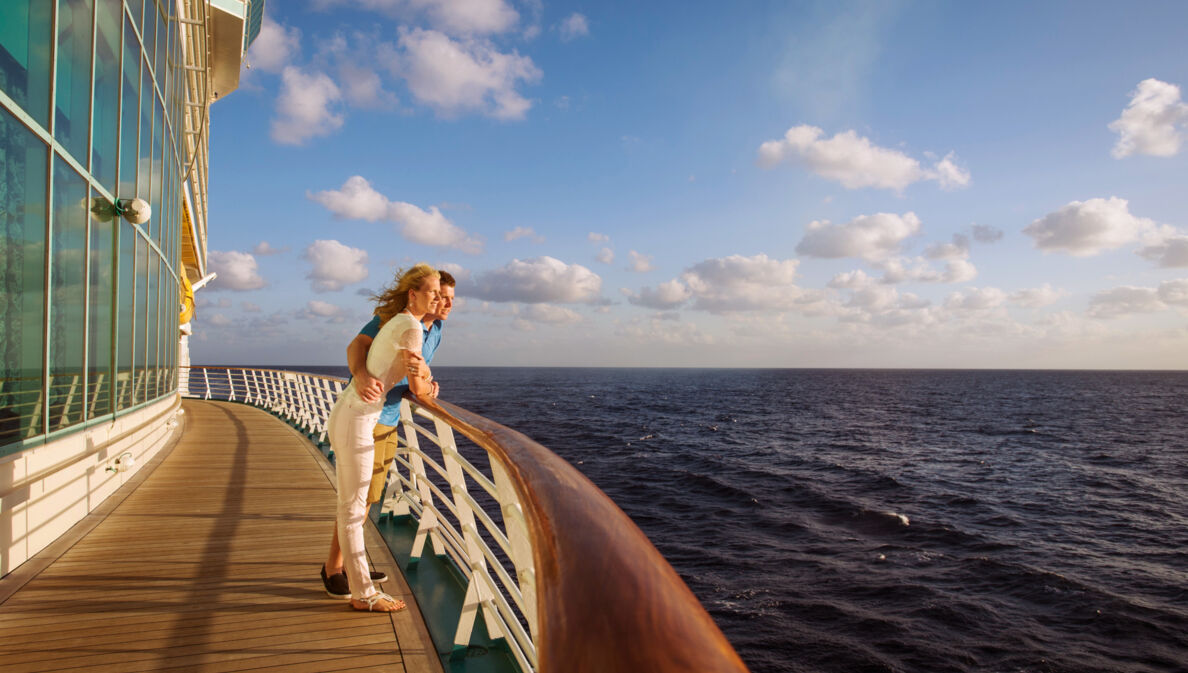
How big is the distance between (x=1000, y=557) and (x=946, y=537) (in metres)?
1.13

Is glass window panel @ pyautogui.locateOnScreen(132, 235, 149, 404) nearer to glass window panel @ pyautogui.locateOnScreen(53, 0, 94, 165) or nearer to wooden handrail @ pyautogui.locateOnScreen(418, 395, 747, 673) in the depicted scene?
glass window panel @ pyautogui.locateOnScreen(53, 0, 94, 165)

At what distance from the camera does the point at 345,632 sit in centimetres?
249

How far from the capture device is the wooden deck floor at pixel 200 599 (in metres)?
2.31

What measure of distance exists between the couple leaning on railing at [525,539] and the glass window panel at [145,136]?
442 cm

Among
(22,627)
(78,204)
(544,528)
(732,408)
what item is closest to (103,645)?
(22,627)

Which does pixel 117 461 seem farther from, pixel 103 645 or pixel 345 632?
pixel 345 632

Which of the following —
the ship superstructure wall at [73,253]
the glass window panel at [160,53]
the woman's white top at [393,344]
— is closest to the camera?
the woman's white top at [393,344]

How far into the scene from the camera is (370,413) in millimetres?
2508

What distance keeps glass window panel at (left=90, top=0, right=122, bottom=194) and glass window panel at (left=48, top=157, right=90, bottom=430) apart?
47 centimetres

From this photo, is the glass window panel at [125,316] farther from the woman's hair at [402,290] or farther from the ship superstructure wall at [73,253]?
the woman's hair at [402,290]

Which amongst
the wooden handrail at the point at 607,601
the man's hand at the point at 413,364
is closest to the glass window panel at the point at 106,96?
the man's hand at the point at 413,364

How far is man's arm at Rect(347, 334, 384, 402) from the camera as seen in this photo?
2.42 m

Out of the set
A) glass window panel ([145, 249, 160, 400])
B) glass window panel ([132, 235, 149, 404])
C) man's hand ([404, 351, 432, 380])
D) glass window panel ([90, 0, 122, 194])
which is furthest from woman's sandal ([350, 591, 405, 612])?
glass window panel ([145, 249, 160, 400])

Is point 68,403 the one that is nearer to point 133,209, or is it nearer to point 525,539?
point 133,209
